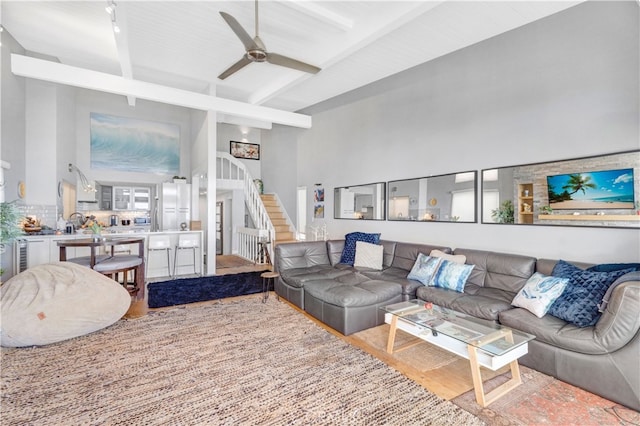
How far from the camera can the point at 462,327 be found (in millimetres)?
2623

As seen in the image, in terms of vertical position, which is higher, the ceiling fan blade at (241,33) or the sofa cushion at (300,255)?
the ceiling fan blade at (241,33)

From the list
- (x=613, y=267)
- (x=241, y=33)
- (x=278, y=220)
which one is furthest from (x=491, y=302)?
(x=278, y=220)

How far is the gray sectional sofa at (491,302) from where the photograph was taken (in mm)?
2146

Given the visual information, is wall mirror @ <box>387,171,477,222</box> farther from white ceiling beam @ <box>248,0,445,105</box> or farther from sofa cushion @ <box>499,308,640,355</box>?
white ceiling beam @ <box>248,0,445,105</box>

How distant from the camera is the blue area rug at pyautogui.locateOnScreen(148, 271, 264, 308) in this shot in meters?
4.54

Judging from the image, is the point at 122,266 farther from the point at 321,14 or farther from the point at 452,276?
the point at 452,276

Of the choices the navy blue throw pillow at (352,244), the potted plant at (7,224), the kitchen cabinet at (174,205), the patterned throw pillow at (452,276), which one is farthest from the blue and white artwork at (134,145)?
the patterned throw pillow at (452,276)

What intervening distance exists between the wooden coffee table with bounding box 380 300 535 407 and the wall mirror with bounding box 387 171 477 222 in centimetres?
178

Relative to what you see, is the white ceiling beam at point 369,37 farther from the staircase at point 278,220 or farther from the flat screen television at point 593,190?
the staircase at point 278,220

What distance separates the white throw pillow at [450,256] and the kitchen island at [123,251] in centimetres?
465

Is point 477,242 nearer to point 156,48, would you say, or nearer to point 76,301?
point 76,301

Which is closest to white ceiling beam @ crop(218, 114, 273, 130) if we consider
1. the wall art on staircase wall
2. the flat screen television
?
the wall art on staircase wall

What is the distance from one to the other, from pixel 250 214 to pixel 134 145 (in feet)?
12.0

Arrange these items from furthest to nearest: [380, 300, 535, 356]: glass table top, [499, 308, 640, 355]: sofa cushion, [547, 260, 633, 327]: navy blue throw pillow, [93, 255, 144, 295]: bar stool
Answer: [93, 255, 144, 295]: bar stool, [547, 260, 633, 327]: navy blue throw pillow, [380, 300, 535, 356]: glass table top, [499, 308, 640, 355]: sofa cushion
